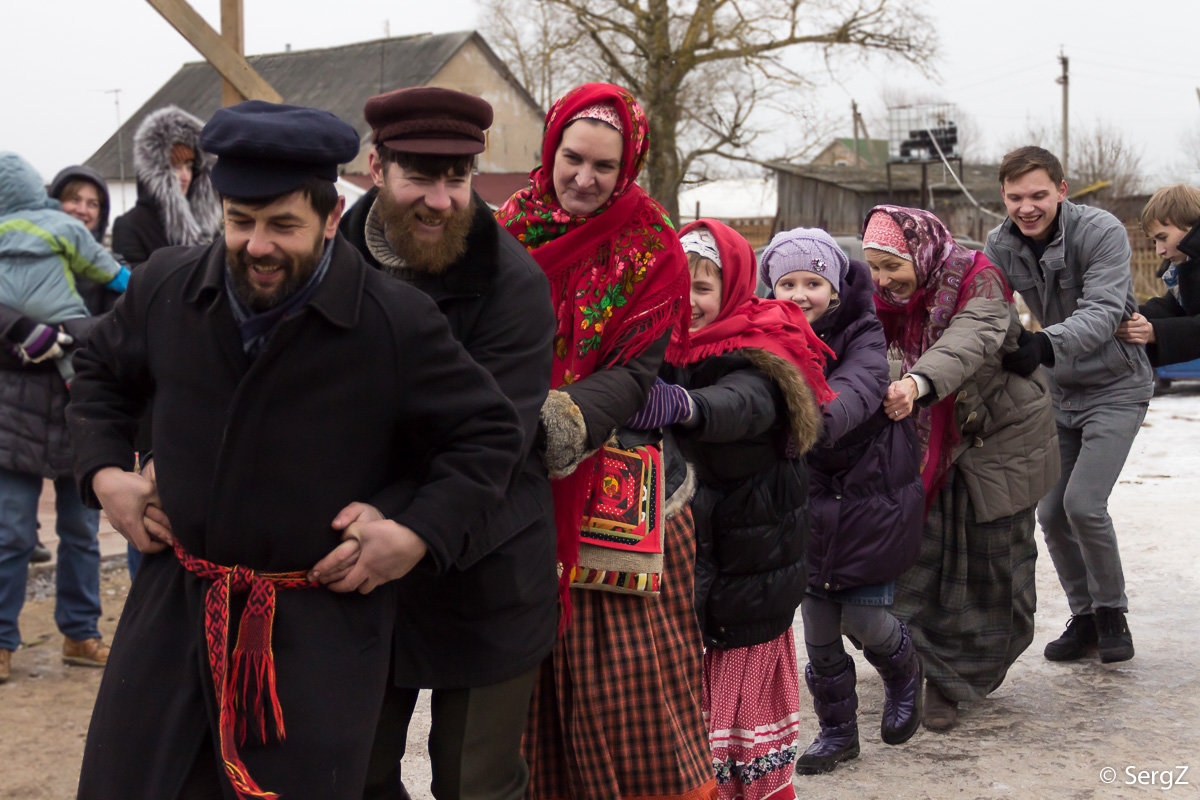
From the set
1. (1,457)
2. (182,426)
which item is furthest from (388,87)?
(182,426)

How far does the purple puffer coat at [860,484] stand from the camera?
366cm

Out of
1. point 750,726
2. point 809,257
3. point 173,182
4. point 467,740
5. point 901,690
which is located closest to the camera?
point 467,740

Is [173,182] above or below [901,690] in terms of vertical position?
above

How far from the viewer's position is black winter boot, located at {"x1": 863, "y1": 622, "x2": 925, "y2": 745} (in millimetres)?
3873

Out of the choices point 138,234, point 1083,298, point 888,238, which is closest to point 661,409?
point 888,238

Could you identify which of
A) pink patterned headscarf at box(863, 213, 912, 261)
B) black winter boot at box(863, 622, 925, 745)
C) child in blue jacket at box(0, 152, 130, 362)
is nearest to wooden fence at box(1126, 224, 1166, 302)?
pink patterned headscarf at box(863, 213, 912, 261)

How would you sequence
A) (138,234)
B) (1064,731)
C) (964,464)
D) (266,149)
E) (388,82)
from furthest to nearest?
(388,82), (138,234), (964,464), (1064,731), (266,149)

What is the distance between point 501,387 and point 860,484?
172 cm

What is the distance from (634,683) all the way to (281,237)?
1473 millimetres

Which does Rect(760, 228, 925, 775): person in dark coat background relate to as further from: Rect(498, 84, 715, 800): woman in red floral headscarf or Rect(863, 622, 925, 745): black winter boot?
Rect(498, 84, 715, 800): woman in red floral headscarf

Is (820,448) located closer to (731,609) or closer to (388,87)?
(731,609)

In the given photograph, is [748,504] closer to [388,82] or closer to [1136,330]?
[1136,330]

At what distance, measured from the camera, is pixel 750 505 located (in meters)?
3.23

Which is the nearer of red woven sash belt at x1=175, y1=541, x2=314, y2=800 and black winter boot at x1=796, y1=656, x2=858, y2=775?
red woven sash belt at x1=175, y1=541, x2=314, y2=800
